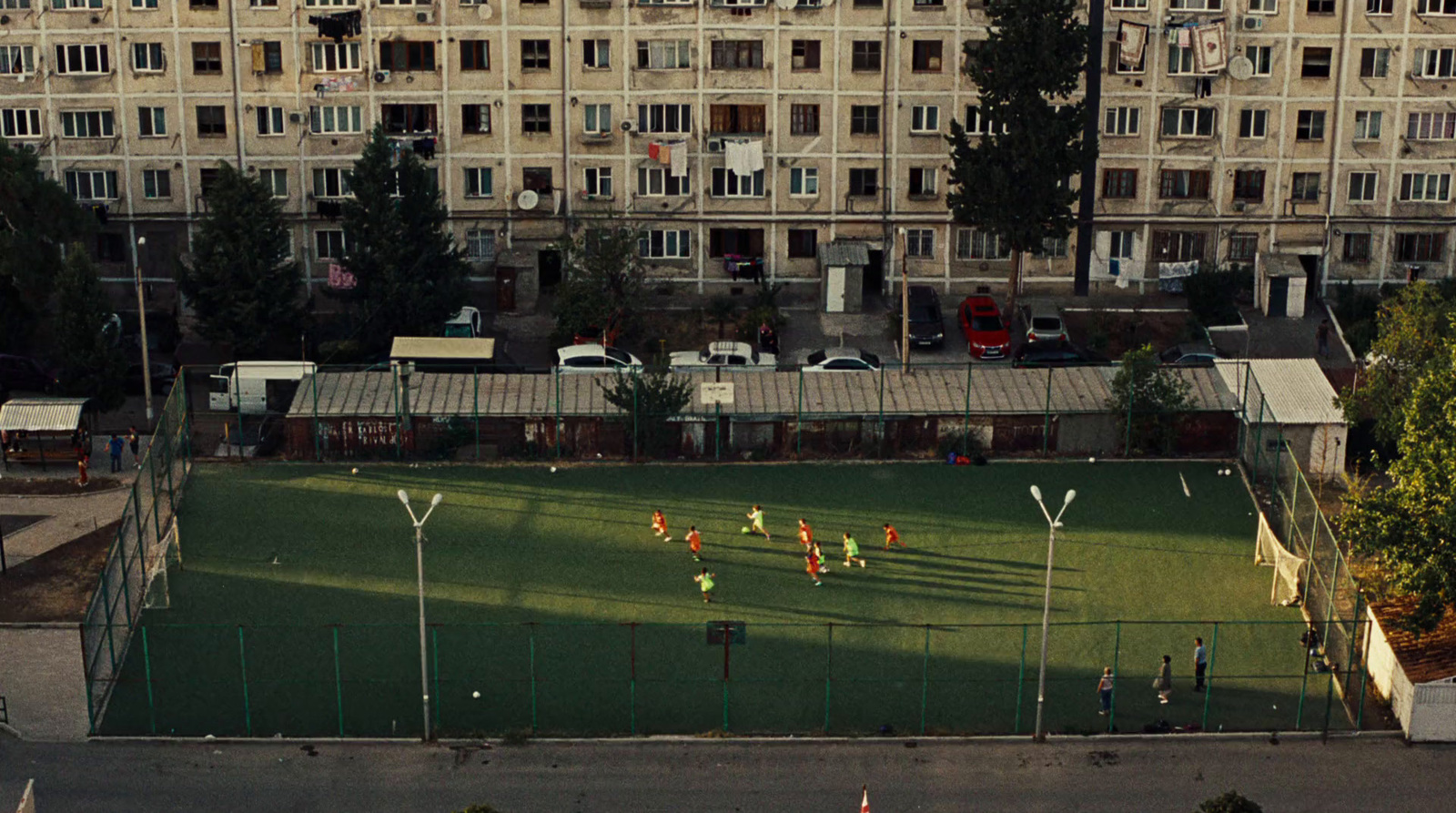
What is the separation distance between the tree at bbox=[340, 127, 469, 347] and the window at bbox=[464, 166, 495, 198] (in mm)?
4513

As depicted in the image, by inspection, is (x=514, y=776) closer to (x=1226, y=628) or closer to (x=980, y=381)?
(x=1226, y=628)

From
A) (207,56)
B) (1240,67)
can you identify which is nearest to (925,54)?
(1240,67)

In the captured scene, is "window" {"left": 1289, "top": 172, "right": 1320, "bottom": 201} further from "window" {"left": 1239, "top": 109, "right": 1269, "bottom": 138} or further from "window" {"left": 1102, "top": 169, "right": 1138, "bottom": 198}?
"window" {"left": 1102, "top": 169, "right": 1138, "bottom": 198}

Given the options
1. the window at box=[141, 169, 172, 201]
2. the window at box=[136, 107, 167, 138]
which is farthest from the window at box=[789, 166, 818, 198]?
the window at box=[136, 107, 167, 138]

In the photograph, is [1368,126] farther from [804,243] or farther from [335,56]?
[335,56]

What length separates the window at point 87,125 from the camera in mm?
84562

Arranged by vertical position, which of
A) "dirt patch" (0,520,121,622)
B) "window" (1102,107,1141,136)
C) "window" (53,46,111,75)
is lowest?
"dirt patch" (0,520,121,622)

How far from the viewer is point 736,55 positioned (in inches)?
3302

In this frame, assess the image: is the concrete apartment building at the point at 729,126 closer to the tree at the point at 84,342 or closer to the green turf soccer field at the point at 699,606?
the tree at the point at 84,342

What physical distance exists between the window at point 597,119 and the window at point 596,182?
4.59ft

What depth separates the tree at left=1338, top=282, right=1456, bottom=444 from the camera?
69.4m

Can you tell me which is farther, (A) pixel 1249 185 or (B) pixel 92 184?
(A) pixel 1249 185

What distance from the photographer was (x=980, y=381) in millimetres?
74750

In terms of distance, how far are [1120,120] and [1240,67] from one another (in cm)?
471
